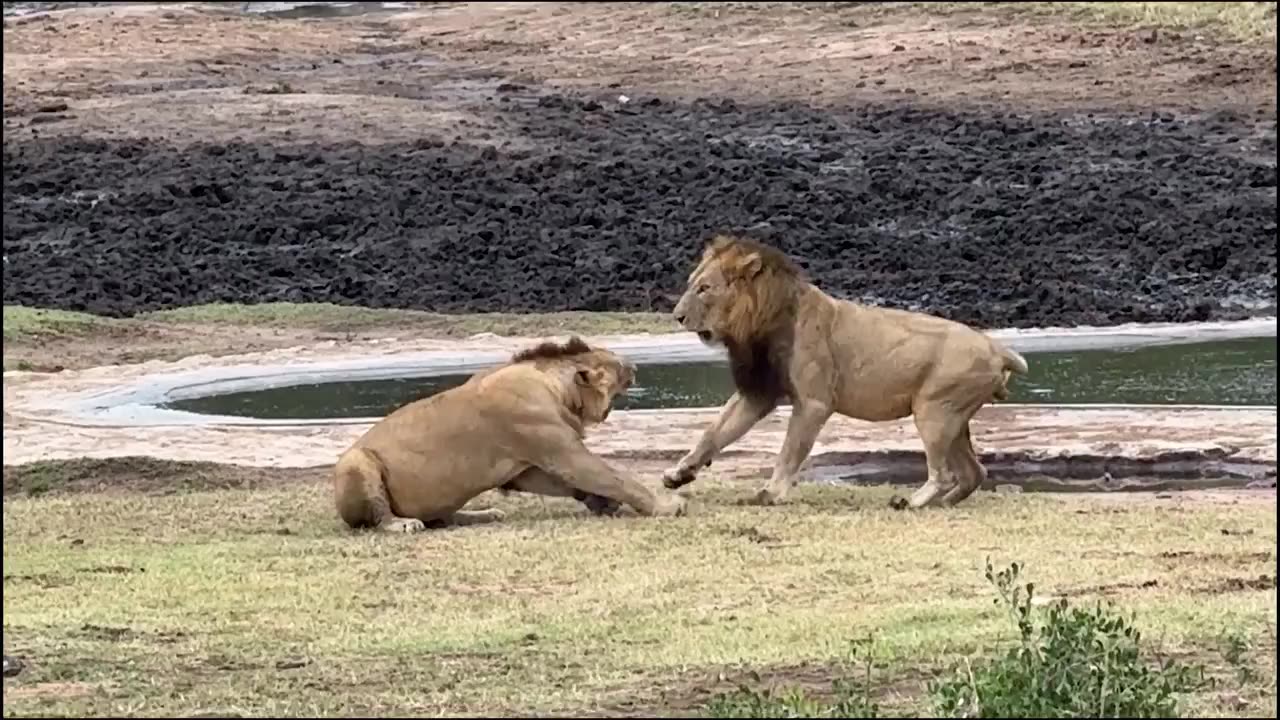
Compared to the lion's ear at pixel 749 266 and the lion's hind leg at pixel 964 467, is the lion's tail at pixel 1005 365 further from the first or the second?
the lion's ear at pixel 749 266

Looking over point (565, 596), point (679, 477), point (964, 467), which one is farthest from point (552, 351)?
point (565, 596)

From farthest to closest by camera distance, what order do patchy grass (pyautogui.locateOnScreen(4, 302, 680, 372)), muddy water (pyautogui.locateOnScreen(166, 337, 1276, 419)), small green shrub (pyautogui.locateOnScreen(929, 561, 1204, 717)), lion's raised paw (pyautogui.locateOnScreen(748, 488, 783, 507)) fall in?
patchy grass (pyautogui.locateOnScreen(4, 302, 680, 372)), muddy water (pyautogui.locateOnScreen(166, 337, 1276, 419)), lion's raised paw (pyautogui.locateOnScreen(748, 488, 783, 507)), small green shrub (pyautogui.locateOnScreen(929, 561, 1204, 717))

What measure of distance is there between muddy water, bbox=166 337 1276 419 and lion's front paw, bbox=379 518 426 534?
4.06 meters

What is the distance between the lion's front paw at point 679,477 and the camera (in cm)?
1100

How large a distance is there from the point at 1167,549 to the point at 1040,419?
14.4 ft

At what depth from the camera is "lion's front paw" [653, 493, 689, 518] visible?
1027cm

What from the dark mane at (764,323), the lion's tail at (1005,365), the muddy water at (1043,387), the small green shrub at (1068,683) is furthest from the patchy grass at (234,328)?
the small green shrub at (1068,683)

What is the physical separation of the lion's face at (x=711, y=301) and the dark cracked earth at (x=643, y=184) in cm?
742

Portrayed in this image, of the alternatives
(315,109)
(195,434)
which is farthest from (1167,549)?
(315,109)

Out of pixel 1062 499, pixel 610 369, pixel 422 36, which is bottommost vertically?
pixel 422 36

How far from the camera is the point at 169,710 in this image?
6.14 metres

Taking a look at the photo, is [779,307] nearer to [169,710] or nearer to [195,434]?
[195,434]

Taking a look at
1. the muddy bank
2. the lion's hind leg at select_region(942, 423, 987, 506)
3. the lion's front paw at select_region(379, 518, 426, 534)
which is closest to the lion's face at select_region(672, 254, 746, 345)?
the lion's hind leg at select_region(942, 423, 987, 506)

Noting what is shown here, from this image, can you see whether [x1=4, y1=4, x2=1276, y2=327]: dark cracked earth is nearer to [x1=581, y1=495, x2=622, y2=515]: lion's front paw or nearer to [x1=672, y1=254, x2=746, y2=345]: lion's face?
[x1=672, y1=254, x2=746, y2=345]: lion's face
